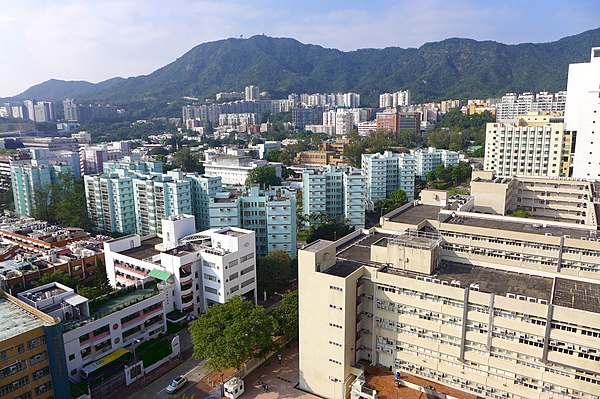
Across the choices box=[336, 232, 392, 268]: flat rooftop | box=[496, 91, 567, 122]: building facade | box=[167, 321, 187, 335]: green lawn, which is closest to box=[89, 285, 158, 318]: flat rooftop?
box=[167, 321, 187, 335]: green lawn

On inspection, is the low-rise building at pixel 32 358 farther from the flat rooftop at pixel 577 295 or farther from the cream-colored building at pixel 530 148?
the cream-colored building at pixel 530 148

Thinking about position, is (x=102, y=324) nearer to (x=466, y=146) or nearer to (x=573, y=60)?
(x=466, y=146)

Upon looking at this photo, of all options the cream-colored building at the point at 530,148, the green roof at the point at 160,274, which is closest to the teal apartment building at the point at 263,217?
the green roof at the point at 160,274

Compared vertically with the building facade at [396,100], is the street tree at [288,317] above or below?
below

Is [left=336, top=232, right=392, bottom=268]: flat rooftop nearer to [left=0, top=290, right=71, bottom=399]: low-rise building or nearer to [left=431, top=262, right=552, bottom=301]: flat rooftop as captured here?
[left=431, top=262, right=552, bottom=301]: flat rooftop

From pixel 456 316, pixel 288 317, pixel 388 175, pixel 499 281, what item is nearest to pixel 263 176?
pixel 388 175
